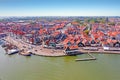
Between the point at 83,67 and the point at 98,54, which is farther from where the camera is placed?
the point at 98,54

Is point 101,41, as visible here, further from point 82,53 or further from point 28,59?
point 28,59

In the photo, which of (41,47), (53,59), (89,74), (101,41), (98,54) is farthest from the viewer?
(101,41)

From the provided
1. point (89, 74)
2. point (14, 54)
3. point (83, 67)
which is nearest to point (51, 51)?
point (14, 54)

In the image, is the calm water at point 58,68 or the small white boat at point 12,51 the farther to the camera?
the small white boat at point 12,51

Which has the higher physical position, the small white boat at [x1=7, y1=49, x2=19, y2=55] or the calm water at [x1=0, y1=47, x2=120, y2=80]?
the small white boat at [x1=7, y1=49, x2=19, y2=55]

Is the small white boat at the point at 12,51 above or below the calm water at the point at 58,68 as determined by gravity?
above

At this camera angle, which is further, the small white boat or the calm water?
the small white boat

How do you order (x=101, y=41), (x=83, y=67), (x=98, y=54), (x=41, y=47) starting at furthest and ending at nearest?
(x=101, y=41) → (x=41, y=47) → (x=98, y=54) → (x=83, y=67)

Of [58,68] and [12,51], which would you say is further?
[12,51]
